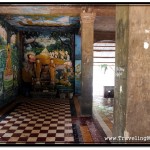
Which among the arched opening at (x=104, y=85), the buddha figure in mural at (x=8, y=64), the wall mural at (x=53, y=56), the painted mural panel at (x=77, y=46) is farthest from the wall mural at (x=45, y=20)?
the arched opening at (x=104, y=85)

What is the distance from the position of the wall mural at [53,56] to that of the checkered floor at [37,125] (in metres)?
3.50

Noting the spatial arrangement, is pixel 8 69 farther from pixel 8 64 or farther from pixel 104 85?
pixel 104 85

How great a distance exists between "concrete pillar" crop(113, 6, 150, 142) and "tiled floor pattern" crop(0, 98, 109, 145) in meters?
1.87

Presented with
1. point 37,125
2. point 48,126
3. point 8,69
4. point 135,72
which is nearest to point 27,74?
point 8,69

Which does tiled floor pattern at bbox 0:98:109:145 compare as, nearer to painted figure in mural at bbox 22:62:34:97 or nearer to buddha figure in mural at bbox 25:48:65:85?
painted figure in mural at bbox 22:62:34:97

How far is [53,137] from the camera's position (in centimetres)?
639

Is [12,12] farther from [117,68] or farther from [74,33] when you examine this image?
[117,68]

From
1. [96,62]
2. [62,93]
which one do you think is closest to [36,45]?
[62,93]

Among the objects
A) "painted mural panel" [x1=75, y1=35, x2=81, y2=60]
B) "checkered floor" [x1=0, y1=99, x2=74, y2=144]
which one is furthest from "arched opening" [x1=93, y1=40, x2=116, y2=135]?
"painted mural panel" [x1=75, y1=35, x2=81, y2=60]

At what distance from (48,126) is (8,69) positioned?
5.57 m

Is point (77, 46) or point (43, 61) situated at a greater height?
point (77, 46)

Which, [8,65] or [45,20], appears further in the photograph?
[8,65]

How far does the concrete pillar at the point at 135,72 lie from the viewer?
3174 millimetres

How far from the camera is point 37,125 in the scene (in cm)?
766
